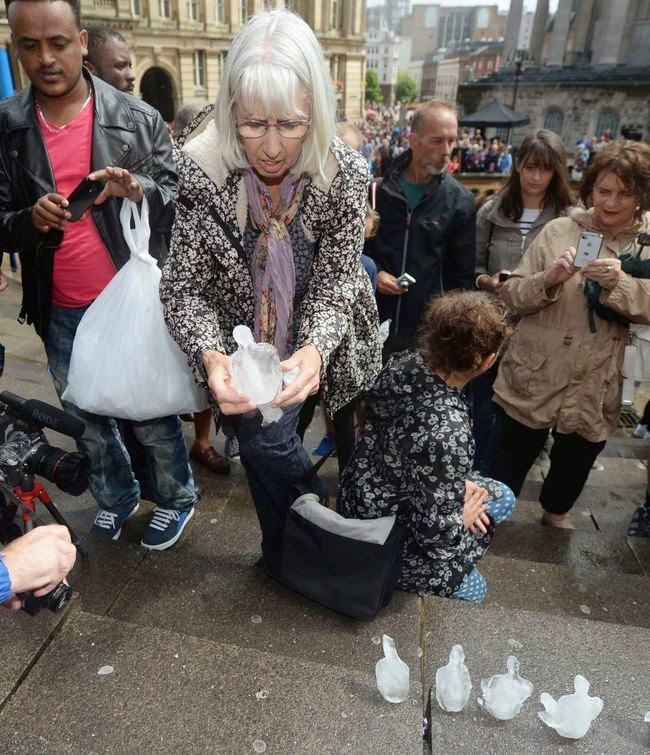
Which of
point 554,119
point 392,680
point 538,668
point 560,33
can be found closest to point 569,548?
point 538,668

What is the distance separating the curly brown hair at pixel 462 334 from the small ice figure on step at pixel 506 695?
39.3 inches

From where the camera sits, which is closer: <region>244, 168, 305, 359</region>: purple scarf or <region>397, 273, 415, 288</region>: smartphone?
<region>244, 168, 305, 359</region>: purple scarf

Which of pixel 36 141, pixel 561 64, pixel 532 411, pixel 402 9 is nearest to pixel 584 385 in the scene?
pixel 532 411

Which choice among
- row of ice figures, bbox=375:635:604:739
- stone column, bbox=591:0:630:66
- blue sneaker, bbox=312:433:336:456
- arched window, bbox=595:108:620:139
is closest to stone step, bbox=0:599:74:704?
row of ice figures, bbox=375:635:604:739

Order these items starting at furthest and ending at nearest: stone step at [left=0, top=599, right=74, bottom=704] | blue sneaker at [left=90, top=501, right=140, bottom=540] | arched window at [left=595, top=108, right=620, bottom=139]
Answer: arched window at [left=595, top=108, right=620, bottom=139], blue sneaker at [left=90, top=501, right=140, bottom=540], stone step at [left=0, top=599, right=74, bottom=704]

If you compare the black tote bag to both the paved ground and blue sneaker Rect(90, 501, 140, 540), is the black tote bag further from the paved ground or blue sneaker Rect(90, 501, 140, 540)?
blue sneaker Rect(90, 501, 140, 540)

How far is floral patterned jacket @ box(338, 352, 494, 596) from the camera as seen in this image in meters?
2.00

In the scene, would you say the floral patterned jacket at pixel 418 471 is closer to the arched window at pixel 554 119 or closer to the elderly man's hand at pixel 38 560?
the elderly man's hand at pixel 38 560

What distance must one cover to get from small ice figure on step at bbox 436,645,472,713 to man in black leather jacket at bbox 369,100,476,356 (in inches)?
84.4

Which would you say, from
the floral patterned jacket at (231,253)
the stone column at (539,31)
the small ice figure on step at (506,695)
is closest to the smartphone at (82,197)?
the floral patterned jacket at (231,253)

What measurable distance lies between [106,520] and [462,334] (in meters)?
1.84

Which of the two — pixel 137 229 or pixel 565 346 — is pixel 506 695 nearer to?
pixel 565 346

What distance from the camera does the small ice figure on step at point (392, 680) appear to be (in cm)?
170

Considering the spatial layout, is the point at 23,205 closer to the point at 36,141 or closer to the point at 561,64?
the point at 36,141
